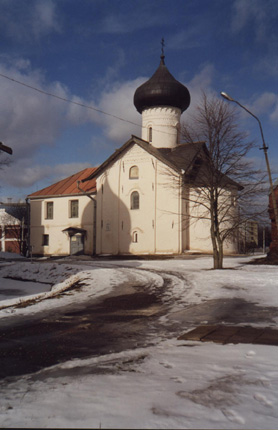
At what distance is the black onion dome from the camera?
35.1 metres

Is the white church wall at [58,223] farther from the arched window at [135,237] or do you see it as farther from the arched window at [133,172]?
the arched window at [133,172]

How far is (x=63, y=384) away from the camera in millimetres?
3736

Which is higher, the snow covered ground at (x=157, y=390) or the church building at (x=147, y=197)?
the church building at (x=147, y=197)

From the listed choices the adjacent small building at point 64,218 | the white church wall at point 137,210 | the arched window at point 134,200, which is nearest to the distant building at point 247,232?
the white church wall at point 137,210

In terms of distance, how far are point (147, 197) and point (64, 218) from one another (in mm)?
9538

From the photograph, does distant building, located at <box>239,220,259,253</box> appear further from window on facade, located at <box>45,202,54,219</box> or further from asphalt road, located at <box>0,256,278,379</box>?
window on facade, located at <box>45,202,54,219</box>

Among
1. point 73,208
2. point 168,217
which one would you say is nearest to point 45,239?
point 73,208

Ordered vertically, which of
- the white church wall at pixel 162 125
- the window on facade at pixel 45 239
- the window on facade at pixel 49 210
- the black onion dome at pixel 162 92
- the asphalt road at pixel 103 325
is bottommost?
the asphalt road at pixel 103 325

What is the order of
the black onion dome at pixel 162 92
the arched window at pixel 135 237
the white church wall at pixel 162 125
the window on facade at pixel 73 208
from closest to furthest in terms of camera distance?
the arched window at pixel 135 237 → the black onion dome at pixel 162 92 → the white church wall at pixel 162 125 → the window on facade at pixel 73 208

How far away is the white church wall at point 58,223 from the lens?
3623 centimetres

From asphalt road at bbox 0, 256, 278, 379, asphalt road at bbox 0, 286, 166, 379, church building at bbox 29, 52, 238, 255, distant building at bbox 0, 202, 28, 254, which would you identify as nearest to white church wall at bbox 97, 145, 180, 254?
church building at bbox 29, 52, 238, 255

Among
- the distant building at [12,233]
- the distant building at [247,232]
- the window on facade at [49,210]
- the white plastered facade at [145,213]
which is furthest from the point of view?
the distant building at [12,233]

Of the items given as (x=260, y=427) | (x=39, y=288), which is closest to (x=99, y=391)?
(x=260, y=427)

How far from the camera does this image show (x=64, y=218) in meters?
38.0
